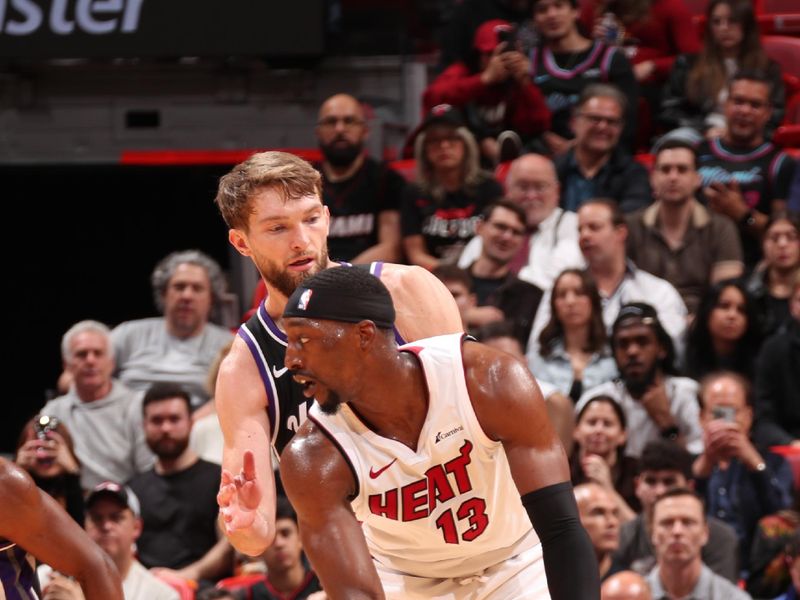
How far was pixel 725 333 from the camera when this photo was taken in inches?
293

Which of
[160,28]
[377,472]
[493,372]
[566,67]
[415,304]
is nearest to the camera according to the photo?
[493,372]

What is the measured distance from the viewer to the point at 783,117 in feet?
30.3

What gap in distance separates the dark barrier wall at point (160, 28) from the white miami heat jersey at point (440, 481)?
5.67m

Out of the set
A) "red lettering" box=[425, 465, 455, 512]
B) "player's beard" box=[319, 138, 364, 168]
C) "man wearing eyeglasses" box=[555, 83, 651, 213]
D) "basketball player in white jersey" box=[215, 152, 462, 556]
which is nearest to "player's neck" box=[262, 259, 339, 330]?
"basketball player in white jersey" box=[215, 152, 462, 556]

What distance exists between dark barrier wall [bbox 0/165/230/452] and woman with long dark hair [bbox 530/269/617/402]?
333 centimetres

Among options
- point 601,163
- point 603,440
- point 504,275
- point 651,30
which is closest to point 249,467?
point 603,440

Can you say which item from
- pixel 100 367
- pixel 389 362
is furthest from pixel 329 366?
pixel 100 367

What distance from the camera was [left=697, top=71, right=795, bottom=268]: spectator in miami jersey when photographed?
27.4ft

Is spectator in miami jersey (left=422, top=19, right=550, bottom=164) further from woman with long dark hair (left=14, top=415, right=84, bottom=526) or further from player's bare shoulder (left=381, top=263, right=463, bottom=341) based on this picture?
player's bare shoulder (left=381, top=263, right=463, bottom=341)

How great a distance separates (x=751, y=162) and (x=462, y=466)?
5.13 m

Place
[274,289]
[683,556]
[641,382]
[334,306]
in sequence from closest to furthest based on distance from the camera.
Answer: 1. [334,306]
2. [274,289]
3. [683,556]
4. [641,382]

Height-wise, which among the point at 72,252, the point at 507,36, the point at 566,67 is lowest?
the point at 72,252

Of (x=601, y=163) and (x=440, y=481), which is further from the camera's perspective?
(x=601, y=163)

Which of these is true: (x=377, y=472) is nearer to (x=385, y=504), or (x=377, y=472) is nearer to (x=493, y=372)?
(x=385, y=504)
